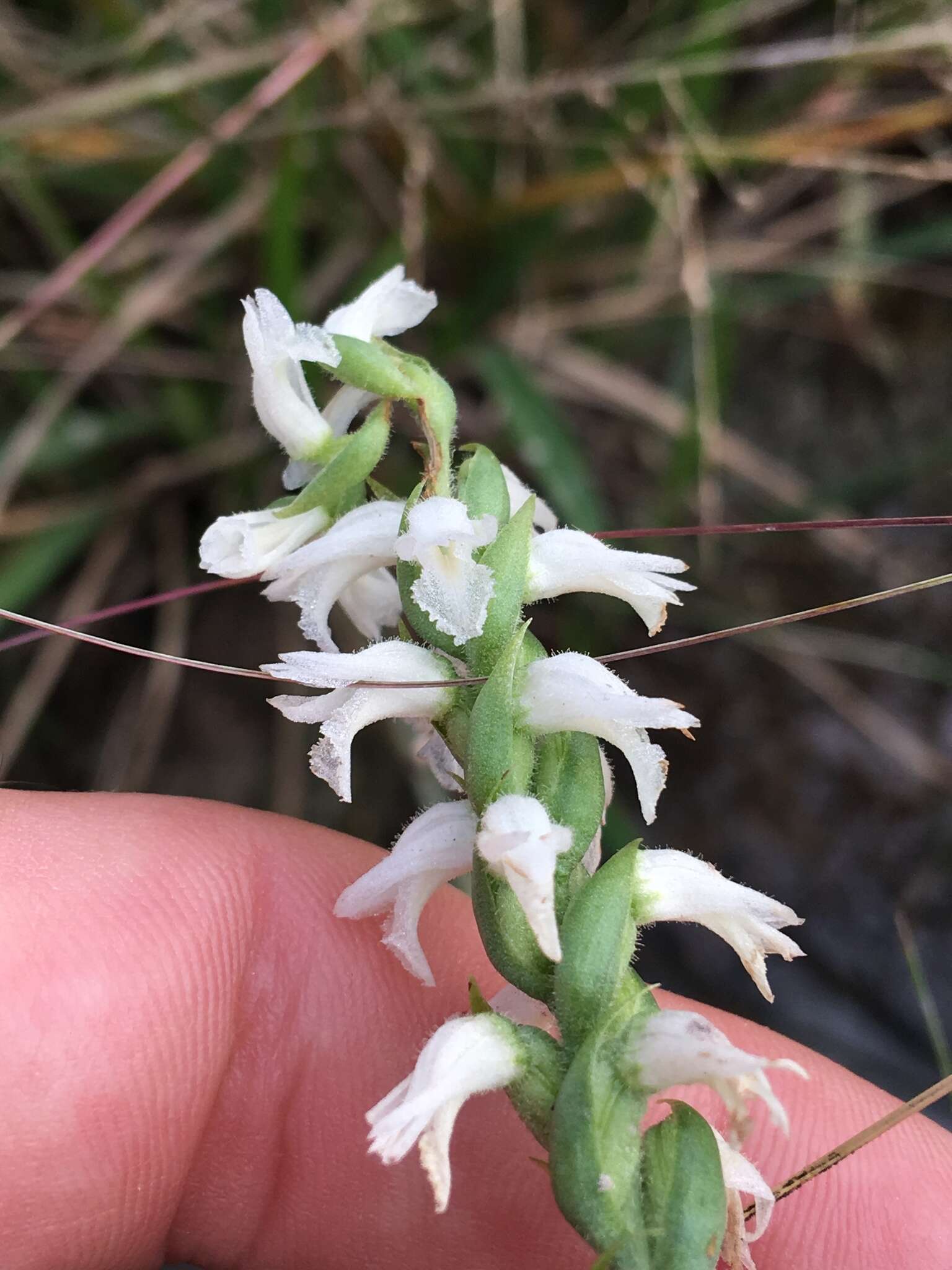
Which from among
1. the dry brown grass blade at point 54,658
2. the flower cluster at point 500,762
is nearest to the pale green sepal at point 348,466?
the flower cluster at point 500,762

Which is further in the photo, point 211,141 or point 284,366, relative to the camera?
point 211,141

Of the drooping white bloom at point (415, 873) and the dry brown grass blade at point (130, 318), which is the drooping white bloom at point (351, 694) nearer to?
the drooping white bloom at point (415, 873)

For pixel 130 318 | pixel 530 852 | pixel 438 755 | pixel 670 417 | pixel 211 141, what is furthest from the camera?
pixel 670 417

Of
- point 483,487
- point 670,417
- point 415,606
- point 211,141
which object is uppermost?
point 211,141

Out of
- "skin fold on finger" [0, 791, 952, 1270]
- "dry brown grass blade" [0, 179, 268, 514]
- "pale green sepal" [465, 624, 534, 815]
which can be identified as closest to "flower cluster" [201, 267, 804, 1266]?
"pale green sepal" [465, 624, 534, 815]

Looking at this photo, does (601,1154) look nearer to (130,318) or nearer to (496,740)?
(496,740)

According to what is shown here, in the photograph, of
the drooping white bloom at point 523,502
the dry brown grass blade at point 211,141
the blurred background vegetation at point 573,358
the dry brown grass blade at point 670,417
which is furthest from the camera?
the dry brown grass blade at point 670,417

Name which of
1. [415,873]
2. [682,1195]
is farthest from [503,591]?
[682,1195]
